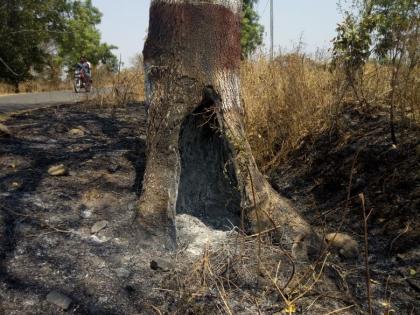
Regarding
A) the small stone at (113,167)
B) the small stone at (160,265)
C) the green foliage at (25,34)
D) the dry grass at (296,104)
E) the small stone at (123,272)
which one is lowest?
the small stone at (123,272)

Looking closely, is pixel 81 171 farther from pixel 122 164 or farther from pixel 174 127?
pixel 174 127

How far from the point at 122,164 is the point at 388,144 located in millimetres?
2396

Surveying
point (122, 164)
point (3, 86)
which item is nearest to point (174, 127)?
point (122, 164)

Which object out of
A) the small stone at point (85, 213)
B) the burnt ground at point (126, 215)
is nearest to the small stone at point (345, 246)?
the burnt ground at point (126, 215)

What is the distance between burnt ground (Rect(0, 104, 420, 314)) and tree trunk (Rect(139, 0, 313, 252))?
288 mm

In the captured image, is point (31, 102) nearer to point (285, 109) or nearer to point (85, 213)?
point (285, 109)

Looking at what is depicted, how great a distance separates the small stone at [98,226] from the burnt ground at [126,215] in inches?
0.8

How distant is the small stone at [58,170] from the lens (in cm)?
338

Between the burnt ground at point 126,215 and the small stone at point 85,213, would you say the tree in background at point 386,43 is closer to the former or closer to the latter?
the burnt ground at point 126,215

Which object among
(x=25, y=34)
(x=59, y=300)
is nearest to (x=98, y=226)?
(x=59, y=300)

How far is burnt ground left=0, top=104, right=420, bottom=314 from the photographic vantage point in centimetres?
229

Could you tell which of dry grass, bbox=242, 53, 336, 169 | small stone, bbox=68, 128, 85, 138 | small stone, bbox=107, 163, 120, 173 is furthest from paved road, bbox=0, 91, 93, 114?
small stone, bbox=107, 163, 120, 173

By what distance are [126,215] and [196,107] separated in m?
0.82

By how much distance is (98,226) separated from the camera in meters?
2.76
